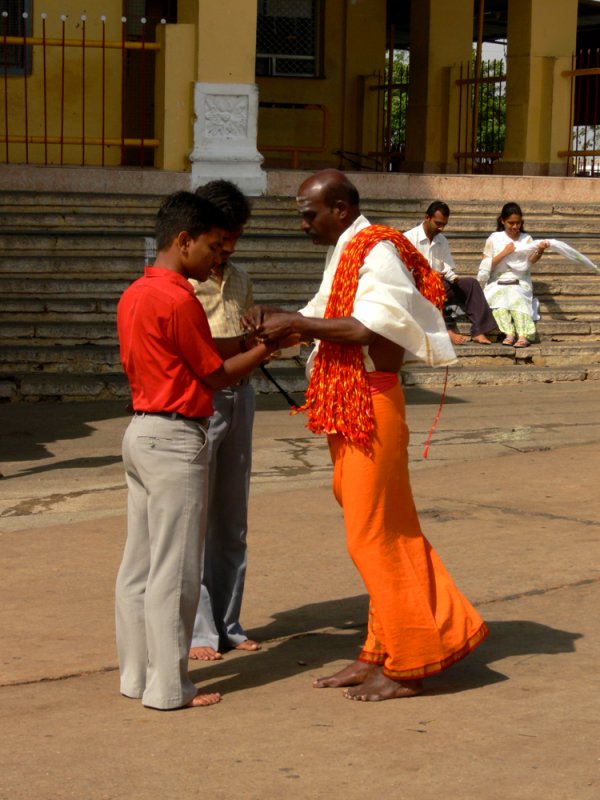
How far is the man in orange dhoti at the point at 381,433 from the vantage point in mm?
4715

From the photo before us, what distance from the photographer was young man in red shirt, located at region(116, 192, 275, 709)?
453 cm

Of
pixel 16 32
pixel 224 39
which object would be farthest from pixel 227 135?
pixel 16 32

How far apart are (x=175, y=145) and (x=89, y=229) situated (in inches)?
77.3

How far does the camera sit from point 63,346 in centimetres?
1180

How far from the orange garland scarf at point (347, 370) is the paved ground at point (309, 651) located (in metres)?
0.93

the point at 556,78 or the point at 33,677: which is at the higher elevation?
the point at 556,78

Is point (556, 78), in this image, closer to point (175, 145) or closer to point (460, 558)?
point (175, 145)

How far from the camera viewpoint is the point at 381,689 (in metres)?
4.82

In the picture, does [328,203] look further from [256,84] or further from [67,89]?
[67,89]

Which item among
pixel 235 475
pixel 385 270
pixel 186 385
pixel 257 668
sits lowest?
pixel 257 668

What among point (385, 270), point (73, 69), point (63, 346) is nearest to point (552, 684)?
point (385, 270)

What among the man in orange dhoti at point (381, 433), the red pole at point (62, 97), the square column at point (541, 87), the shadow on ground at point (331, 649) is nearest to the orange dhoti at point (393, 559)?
the man in orange dhoti at point (381, 433)

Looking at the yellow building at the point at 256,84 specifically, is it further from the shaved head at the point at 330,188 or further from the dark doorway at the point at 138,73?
the shaved head at the point at 330,188

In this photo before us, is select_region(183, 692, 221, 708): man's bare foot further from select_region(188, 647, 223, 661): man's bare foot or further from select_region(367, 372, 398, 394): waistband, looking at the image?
select_region(367, 372, 398, 394): waistband
